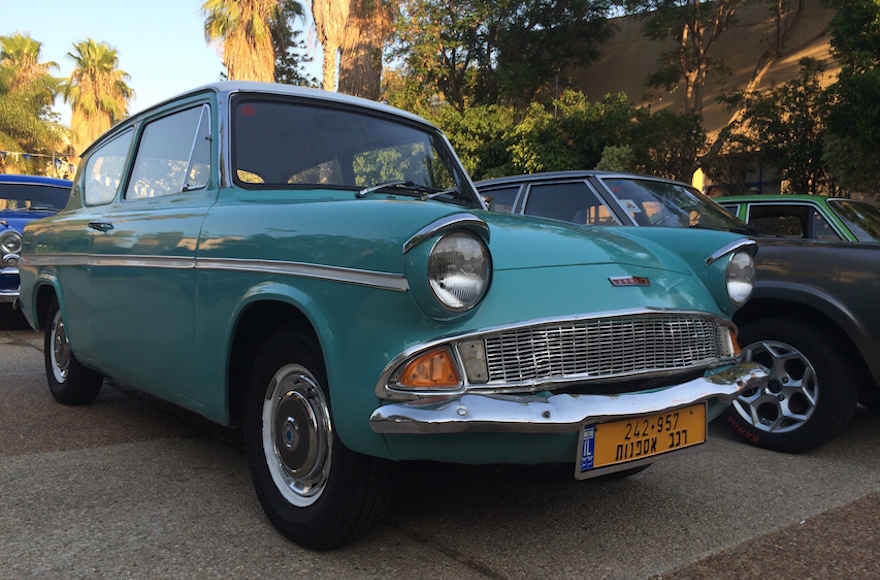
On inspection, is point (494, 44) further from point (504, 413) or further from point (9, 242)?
point (504, 413)

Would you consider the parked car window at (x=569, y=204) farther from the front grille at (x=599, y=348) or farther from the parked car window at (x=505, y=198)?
the front grille at (x=599, y=348)

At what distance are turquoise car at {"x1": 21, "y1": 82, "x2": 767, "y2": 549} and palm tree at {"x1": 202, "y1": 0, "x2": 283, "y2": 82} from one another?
53.5ft

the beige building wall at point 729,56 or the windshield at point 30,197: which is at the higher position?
the beige building wall at point 729,56

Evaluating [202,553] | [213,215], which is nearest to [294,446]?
[202,553]

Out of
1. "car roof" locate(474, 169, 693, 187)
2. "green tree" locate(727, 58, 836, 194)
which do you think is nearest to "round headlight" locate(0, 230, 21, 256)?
"car roof" locate(474, 169, 693, 187)

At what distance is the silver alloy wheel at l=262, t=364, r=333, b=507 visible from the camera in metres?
2.39

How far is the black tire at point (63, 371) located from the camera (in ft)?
14.1

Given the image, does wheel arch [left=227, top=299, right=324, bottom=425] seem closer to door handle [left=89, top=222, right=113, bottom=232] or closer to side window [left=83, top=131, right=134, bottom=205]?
door handle [left=89, top=222, right=113, bottom=232]

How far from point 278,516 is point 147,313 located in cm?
122

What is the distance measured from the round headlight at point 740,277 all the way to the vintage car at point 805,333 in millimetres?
796

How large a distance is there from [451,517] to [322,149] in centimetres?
168

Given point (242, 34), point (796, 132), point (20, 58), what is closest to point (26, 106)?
point (20, 58)

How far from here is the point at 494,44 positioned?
19.3m

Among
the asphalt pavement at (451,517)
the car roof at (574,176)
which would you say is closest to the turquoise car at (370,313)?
the asphalt pavement at (451,517)
